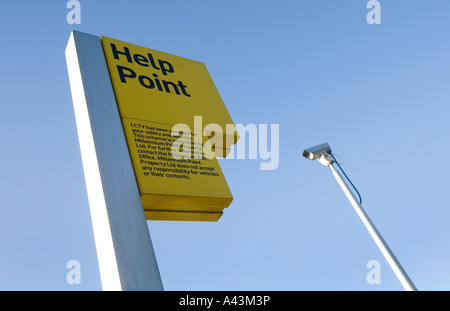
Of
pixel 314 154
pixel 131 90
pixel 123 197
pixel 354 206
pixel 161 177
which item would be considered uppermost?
pixel 314 154

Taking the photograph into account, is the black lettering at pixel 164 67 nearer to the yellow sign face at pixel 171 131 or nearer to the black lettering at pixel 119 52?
the yellow sign face at pixel 171 131

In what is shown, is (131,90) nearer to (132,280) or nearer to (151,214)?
(151,214)

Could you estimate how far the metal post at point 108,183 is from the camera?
2000mm

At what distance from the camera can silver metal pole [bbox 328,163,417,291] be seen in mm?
4398

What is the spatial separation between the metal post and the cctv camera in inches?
146

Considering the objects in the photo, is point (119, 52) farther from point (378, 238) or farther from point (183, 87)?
point (378, 238)

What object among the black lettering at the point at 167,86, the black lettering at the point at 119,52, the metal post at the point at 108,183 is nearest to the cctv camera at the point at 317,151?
the black lettering at the point at 167,86

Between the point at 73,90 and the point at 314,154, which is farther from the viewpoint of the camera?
the point at 314,154

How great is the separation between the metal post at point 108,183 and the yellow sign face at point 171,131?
0.10 meters

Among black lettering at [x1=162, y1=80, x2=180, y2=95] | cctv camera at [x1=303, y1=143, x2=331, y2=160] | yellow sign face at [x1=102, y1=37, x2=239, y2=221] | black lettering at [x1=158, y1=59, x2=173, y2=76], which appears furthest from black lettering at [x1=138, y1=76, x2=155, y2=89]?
cctv camera at [x1=303, y1=143, x2=331, y2=160]

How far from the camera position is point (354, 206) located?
5.36 meters
